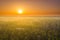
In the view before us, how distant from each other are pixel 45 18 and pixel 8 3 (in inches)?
12.9

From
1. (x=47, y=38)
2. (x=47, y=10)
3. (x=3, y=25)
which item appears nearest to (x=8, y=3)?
(x=3, y=25)

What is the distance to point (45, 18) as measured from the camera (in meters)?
0.80

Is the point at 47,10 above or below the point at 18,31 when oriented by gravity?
above

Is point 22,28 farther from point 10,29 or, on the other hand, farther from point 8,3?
point 8,3

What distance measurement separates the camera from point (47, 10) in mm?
773

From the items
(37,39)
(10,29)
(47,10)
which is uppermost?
(47,10)

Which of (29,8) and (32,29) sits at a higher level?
(29,8)

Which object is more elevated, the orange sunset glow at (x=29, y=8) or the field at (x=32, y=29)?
the orange sunset glow at (x=29, y=8)

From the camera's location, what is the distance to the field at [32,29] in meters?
0.80

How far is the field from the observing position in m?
0.80

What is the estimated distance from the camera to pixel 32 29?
0.81 m

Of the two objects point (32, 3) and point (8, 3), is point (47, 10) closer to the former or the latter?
point (32, 3)

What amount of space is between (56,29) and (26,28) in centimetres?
25

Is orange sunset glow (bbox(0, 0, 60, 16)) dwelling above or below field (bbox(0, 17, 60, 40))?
above
